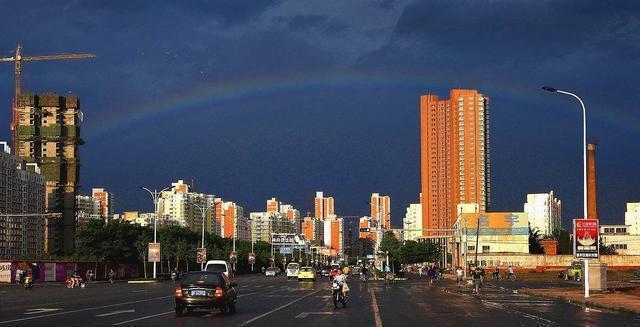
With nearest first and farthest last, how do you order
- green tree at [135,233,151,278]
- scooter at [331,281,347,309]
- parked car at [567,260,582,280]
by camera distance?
scooter at [331,281,347,309] < parked car at [567,260,582,280] < green tree at [135,233,151,278]

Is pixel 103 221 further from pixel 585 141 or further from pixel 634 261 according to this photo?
pixel 634 261

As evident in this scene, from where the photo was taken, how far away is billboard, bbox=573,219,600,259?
135ft

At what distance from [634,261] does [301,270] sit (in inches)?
2415

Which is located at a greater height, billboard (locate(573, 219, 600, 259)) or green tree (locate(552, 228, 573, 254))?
billboard (locate(573, 219, 600, 259))

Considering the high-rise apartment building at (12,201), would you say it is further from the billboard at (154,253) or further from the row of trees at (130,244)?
the billboard at (154,253)

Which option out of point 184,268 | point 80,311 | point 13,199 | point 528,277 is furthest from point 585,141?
point 13,199

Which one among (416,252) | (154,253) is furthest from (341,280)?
(416,252)

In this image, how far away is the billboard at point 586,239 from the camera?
4122 centimetres

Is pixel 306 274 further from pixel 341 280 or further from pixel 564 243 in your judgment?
pixel 564 243

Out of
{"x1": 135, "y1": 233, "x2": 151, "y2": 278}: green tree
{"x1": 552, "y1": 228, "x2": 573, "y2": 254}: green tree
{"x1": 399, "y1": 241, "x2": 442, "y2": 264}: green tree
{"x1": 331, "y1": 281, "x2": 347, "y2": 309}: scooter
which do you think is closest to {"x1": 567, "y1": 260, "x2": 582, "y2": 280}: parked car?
{"x1": 135, "y1": 233, "x2": 151, "y2": 278}: green tree

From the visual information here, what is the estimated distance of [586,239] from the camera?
41531 millimetres

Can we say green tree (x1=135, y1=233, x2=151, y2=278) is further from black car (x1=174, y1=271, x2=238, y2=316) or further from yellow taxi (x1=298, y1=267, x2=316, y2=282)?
black car (x1=174, y1=271, x2=238, y2=316)

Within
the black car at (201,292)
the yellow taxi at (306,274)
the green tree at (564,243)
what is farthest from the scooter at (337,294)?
the green tree at (564,243)

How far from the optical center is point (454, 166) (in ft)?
655
